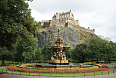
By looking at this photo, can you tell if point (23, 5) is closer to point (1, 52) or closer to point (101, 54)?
point (1, 52)

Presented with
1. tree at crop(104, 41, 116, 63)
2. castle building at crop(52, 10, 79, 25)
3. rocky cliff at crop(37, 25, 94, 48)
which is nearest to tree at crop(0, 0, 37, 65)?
tree at crop(104, 41, 116, 63)

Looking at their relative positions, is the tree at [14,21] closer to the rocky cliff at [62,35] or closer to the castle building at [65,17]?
the rocky cliff at [62,35]

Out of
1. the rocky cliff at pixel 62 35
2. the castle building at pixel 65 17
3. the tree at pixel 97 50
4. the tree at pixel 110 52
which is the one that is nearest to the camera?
the tree at pixel 110 52

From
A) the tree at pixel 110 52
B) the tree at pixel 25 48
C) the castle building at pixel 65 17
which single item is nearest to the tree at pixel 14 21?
the tree at pixel 25 48

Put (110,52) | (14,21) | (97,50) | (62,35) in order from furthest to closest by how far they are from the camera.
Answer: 1. (62,35)
2. (97,50)
3. (110,52)
4. (14,21)

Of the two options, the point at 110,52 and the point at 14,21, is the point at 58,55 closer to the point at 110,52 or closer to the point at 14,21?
the point at 14,21

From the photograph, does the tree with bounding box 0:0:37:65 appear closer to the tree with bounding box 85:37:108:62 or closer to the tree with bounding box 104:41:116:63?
the tree with bounding box 85:37:108:62

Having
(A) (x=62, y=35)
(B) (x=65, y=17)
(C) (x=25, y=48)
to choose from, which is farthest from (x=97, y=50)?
(B) (x=65, y=17)

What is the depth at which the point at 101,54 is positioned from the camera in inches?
1487

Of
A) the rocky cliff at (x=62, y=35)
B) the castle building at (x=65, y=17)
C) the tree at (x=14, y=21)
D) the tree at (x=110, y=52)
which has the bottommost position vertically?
the tree at (x=110, y=52)

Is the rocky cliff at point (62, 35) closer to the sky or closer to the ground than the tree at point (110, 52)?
closer to the sky

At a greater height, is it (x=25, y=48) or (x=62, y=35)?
(x=62, y=35)

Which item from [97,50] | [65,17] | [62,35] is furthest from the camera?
[65,17]

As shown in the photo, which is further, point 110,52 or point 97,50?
point 97,50
